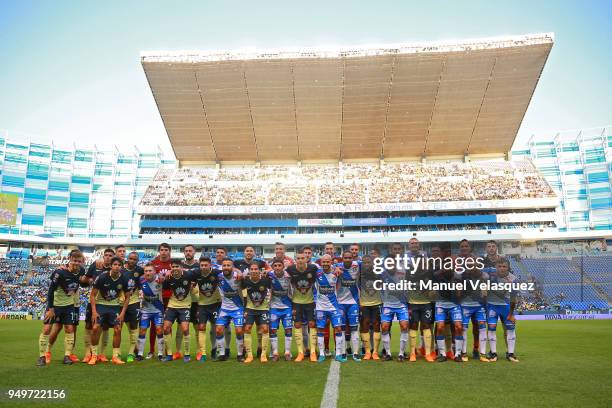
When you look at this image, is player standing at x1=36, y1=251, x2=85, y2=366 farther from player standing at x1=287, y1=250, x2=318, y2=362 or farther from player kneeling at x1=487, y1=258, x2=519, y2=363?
player kneeling at x1=487, y1=258, x2=519, y2=363

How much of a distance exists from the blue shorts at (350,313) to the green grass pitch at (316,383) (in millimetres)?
890

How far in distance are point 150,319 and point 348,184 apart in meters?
42.2

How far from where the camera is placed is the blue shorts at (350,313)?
945 centimetres

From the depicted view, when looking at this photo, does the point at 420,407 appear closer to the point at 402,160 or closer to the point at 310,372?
the point at 310,372

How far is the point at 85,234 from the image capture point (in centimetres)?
6706

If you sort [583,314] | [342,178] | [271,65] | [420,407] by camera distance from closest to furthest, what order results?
[420,407] < [583,314] < [271,65] < [342,178]

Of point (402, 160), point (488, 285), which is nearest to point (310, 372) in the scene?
point (488, 285)

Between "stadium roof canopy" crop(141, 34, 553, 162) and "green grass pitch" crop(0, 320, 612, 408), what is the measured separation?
35807mm

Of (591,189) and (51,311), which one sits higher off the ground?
(591,189)

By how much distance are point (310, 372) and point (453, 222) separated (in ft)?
139

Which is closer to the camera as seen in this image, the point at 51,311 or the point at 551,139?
the point at 51,311

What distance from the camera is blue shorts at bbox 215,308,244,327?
946cm

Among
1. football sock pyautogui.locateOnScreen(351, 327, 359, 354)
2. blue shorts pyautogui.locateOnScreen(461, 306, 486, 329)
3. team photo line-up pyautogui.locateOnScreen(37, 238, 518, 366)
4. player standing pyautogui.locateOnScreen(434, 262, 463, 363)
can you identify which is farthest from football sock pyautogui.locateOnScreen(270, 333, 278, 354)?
blue shorts pyautogui.locateOnScreen(461, 306, 486, 329)

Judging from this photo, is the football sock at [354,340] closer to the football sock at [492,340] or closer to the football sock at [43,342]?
the football sock at [492,340]
